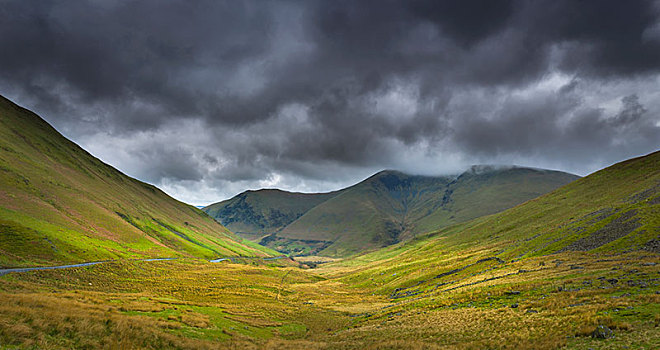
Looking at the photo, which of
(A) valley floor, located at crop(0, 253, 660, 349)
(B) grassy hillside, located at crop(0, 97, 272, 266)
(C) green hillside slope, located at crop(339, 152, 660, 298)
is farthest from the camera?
(B) grassy hillside, located at crop(0, 97, 272, 266)

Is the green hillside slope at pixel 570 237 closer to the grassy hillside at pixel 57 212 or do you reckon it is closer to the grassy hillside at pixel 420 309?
the grassy hillside at pixel 420 309

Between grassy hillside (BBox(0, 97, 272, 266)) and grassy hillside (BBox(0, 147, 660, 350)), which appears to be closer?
grassy hillside (BBox(0, 147, 660, 350))

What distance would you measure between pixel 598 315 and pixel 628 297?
21.7 ft

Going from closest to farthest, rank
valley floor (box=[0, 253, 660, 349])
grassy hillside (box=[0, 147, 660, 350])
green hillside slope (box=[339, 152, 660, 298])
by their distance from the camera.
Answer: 1. valley floor (box=[0, 253, 660, 349])
2. grassy hillside (box=[0, 147, 660, 350])
3. green hillside slope (box=[339, 152, 660, 298])

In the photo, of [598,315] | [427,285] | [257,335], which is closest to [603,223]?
[427,285]

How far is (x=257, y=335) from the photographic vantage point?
33.9 meters

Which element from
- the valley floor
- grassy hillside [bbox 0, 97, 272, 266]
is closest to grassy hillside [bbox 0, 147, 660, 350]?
the valley floor

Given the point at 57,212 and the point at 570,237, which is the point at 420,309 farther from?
the point at 57,212

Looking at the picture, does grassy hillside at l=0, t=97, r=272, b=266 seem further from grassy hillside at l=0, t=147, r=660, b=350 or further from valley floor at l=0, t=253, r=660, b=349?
valley floor at l=0, t=253, r=660, b=349

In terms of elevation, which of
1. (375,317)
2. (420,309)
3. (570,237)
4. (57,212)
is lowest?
(375,317)

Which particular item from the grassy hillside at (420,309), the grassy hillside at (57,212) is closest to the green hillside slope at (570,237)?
the grassy hillside at (420,309)

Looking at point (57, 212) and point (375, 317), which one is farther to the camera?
point (57, 212)

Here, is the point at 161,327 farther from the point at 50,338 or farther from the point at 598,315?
the point at 598,315

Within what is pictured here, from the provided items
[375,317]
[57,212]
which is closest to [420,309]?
[375,317]
